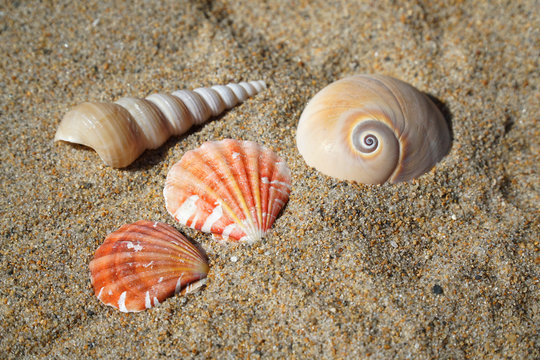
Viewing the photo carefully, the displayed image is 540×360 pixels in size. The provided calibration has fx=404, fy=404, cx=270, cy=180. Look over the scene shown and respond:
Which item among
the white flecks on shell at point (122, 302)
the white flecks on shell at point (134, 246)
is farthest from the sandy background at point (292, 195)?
the white flecks on shell at point (134, 246)

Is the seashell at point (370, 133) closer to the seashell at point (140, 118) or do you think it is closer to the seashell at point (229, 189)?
the seashell at point (229, 189)

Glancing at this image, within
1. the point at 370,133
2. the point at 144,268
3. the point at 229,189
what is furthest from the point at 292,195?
the point at 144,268

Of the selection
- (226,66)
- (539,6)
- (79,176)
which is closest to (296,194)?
(226,66)

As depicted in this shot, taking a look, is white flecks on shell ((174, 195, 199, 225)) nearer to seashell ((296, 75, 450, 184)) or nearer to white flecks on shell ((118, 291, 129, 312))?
white flecks on shell ((118, 291, 129, 312))

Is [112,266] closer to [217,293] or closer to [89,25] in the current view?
[217,293]

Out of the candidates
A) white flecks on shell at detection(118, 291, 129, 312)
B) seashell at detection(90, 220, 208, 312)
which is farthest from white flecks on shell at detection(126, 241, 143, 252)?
white flecks on shell at detection(118, 291, 129, 312)

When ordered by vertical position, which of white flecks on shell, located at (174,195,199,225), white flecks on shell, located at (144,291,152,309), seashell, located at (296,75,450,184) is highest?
seashell, located at (296,75,450,184)

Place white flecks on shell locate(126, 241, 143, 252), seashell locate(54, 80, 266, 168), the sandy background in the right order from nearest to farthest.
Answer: the sandy background
white flecks on shell locate(126, 241, 143, 252)
seashell locate(54, 80, 266, 168)
